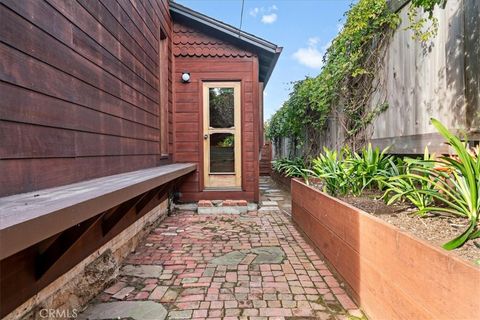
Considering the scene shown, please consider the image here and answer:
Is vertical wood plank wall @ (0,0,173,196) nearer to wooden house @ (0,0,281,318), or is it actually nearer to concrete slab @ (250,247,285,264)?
wooden house @ (0,0,281,318)

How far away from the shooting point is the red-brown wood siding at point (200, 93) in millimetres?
5223

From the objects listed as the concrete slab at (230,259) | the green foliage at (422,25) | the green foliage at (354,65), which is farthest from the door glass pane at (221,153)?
the green foliage at (422,25)

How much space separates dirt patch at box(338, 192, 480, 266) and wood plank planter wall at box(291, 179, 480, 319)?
18cm

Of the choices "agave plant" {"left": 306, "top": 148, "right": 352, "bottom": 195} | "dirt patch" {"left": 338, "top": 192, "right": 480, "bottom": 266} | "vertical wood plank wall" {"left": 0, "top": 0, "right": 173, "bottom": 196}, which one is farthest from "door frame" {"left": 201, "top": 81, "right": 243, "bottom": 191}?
"dirt patch" {"left": 338, "top": 192, "right": 480, "bottom": 266}

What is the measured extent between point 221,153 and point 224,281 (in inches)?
123

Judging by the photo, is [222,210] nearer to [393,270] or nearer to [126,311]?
[126,311]

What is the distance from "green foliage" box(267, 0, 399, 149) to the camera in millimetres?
3682

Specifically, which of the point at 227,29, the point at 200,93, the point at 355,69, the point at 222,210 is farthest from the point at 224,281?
the point at 227,29

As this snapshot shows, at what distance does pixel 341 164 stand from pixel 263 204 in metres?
2.55

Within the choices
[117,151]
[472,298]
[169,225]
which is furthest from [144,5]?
[472,298]

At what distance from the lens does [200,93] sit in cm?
525

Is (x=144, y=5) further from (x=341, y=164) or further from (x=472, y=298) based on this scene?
(x=472, y=298)

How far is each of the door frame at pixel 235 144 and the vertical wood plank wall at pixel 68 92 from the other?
1.78 metres

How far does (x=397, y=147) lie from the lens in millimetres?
3297
